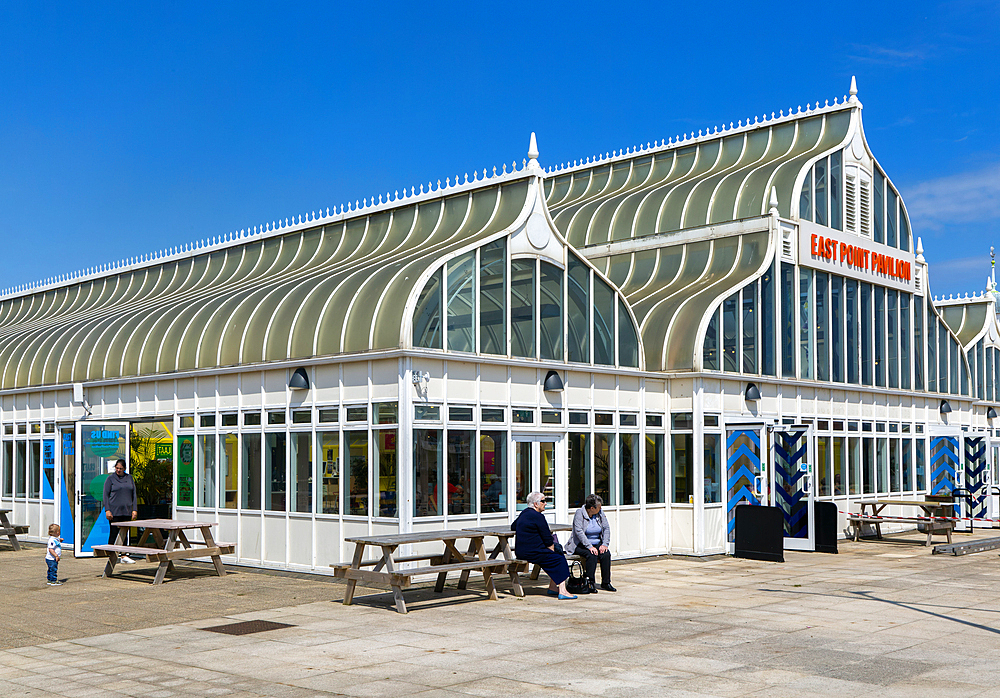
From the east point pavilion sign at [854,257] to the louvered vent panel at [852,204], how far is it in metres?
0.33

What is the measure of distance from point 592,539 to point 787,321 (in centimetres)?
940

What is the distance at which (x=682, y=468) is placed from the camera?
20797 mm

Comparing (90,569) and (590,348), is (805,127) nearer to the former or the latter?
(590,348)

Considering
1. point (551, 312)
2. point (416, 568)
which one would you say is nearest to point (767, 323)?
point (551, 312)

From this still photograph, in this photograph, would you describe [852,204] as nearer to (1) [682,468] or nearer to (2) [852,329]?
(2) [852,329]

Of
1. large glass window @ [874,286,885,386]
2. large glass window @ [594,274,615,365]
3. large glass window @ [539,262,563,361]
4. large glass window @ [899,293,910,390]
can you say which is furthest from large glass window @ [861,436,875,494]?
large glass window @ [539,262,563,361]

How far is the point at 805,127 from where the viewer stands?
26.0 m

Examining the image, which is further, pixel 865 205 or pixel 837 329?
pixel 865 205

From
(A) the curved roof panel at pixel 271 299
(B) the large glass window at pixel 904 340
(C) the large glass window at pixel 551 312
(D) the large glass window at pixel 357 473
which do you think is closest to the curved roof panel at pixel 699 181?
(B) the large glass window at pixel 904 340

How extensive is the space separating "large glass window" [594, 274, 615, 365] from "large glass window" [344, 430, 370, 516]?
4959 millimetres

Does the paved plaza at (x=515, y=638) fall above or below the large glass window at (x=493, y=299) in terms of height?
below

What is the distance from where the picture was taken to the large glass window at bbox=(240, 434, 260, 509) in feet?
60.2

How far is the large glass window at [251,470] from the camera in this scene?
60.2ft

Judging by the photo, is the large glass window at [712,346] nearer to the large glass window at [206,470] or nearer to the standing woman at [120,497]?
the large glass window at [206,470]
